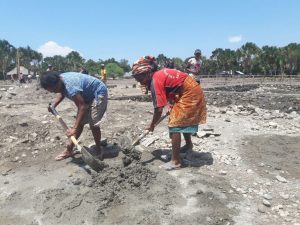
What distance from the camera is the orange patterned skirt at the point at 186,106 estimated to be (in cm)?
550

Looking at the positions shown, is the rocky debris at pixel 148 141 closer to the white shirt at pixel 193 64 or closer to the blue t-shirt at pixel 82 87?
the blue t-shirt at pixel 82 87

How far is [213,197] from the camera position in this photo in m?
4.84

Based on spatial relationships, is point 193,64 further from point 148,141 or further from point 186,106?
point 186,106

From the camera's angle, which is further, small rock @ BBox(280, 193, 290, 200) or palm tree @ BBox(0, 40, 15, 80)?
palm tree @ BBox(0, 40, 15, 80)

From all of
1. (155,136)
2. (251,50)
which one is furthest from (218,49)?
(155,136)

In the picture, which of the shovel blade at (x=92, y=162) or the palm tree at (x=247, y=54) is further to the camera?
the palm tree at (x=247, y=54)

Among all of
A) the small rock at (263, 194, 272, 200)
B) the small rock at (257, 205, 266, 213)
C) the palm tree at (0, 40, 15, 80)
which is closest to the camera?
the small rock at (257, 205, 266, 213)

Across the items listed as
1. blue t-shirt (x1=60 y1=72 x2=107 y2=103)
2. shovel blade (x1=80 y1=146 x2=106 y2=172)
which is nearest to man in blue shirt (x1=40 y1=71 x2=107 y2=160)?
blue t-shirt (x1=60 y1=72 x2=107 y2=103)

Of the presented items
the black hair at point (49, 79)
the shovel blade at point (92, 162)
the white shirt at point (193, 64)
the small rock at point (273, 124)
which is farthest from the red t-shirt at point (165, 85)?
the white shirt at point (193, 64)

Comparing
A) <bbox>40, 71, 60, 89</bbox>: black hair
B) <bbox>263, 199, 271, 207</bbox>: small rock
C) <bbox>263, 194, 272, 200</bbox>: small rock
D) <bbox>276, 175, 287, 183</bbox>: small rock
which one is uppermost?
<bbox>40, 71, 60, 89</bbox>: black hair

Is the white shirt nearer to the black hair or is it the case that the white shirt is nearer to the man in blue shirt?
the man in blue shirt

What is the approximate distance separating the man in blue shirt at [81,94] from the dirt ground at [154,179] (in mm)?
543

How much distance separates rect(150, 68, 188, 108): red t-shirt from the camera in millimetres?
Answer: 5297

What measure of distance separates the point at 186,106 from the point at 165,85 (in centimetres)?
39
